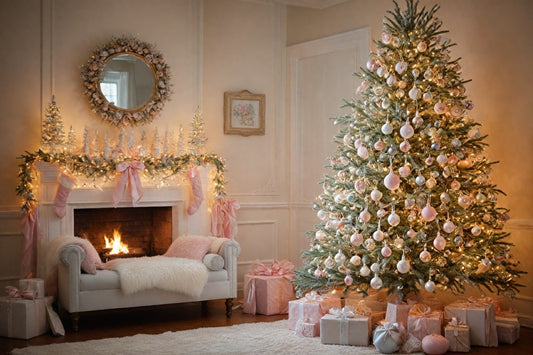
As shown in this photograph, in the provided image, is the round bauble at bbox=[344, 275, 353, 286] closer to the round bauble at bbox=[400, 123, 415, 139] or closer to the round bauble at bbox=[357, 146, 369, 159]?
the round bauble at bbox=[357, 146, 369, 159]

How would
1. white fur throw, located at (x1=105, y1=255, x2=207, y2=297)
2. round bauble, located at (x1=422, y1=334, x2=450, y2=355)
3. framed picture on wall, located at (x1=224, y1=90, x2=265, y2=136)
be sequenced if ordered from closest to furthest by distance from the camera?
round bauble, located at (x1=422, y1=334, x2=450, y2=355)
white fur throw, located at (x1=105, y1=255, x2=207, y2=297)
framed picture on wall, located at (x1=224, y1=90, x2=265, y2=136)

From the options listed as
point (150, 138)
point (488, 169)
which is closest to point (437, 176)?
point (488, 169)

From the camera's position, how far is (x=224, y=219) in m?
6.94

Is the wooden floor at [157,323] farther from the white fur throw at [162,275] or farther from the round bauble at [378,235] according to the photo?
the round bauble at [378,235]

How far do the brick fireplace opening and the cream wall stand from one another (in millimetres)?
3414

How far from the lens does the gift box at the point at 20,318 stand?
5.09 metres

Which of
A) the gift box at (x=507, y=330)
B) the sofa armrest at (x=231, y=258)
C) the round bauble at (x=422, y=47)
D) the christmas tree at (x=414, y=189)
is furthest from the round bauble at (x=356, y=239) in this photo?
the round bauble at (x=422, y=47)

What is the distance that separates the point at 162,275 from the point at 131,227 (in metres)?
1.51

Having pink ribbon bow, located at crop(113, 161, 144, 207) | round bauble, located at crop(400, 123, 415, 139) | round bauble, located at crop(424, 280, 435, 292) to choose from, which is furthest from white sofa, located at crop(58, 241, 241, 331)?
round bauble, located at crop(400, 123, 415, 139)

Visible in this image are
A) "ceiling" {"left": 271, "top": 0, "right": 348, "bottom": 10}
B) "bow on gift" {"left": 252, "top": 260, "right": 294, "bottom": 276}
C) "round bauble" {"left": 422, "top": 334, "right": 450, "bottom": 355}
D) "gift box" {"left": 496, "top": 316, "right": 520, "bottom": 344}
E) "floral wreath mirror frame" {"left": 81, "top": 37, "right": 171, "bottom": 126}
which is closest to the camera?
"round bauble" {"left": 422, "top": 334, "right": 450, "bottom": 355}

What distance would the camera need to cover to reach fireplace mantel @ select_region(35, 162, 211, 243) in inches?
239

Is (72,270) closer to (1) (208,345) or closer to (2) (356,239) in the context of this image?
(1) (208,345)

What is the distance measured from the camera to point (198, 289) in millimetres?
5762

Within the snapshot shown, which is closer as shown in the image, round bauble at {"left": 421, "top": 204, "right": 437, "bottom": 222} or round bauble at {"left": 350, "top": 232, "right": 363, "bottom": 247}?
round bauble at {"left": 421, "top": 204, "right": 437, "bottom": 222}
